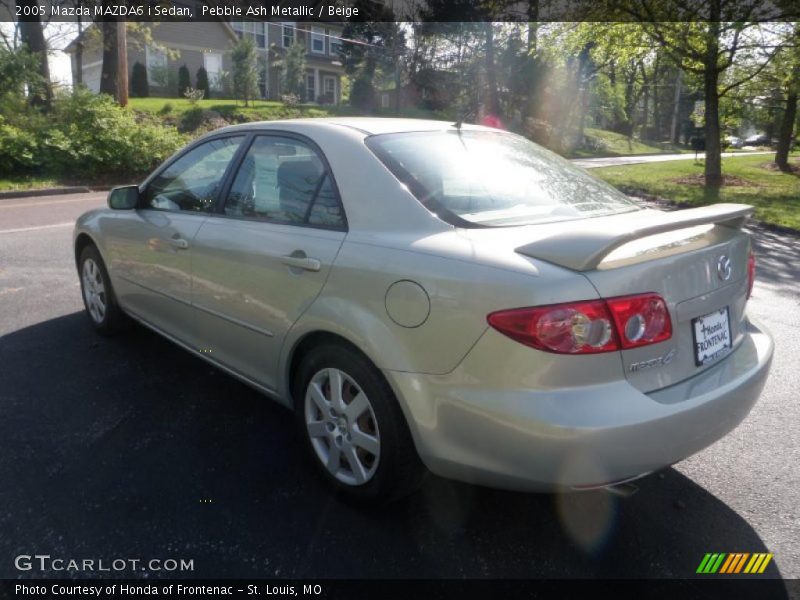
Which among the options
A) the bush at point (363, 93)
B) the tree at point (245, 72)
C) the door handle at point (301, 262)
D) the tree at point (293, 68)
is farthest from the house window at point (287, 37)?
the door handle at point (301, 262)

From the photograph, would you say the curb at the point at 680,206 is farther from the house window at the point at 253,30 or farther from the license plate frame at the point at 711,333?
the house window at the point at 253,30

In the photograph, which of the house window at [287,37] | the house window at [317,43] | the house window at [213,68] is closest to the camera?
the house window at [213,68]

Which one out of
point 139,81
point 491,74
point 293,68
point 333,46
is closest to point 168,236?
point 139,81

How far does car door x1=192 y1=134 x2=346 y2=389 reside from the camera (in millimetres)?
2914

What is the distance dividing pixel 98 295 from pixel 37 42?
63.6 ft

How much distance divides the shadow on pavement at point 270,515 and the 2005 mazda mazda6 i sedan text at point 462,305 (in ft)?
0.83

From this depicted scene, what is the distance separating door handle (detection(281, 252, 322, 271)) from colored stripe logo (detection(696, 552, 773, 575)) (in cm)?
190

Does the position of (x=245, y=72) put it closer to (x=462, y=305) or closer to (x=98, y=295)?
(x=98, y=295)

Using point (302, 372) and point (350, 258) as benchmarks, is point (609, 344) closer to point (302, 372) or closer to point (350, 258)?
point (350, 258)

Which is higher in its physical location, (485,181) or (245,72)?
(245,72)

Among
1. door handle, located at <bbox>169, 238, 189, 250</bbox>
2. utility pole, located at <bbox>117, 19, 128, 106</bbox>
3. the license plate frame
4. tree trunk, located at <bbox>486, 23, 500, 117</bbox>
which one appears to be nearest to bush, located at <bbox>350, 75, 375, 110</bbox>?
tree trunk, located at <bbox>486, 23, 500, 117</bbox>

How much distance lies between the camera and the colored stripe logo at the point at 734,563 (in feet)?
8.07

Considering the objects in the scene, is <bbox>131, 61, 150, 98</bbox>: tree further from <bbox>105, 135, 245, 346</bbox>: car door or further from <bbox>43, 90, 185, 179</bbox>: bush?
<bbox>105, 135, 245, 346</bbox>: car door

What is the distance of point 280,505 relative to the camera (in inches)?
111
